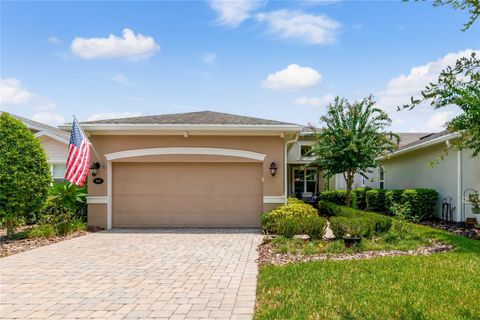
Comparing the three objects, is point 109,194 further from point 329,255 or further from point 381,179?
Answer: point 381,179

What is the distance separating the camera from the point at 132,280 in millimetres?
5914

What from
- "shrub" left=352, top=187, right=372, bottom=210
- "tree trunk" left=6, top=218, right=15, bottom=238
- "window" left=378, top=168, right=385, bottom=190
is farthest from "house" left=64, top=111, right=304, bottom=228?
"window" left=378, top=168, right=385, bottom=190

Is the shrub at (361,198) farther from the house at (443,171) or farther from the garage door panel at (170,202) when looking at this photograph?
the garage door panel at (170,202)

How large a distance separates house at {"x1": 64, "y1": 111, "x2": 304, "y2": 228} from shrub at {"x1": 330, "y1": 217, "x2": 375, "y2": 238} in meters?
3.11

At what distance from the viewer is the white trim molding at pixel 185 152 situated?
1166 cm

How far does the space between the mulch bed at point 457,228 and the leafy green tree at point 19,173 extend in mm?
11864

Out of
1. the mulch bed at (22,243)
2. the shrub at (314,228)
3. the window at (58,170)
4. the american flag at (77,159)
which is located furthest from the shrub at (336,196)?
the american flag at (77,159)

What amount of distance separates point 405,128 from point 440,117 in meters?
24.1

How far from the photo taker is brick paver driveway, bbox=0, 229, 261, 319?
15.0 feet

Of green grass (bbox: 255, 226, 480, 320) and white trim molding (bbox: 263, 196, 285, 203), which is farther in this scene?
white trim molding (bbox: 263, 196, 285, 203)

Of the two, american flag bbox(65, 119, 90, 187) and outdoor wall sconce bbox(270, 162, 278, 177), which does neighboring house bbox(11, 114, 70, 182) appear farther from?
outdoor wall sconce bbox(270, 162, 278, 177)

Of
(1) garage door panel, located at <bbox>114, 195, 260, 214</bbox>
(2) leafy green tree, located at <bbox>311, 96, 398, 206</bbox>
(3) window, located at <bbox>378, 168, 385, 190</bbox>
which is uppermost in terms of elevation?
(2) leafy green tree, located at <bbox>311, 96, 398, 206</bbox>

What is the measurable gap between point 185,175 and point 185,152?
0.80 m

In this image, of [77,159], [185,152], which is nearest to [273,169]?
[185,152]
